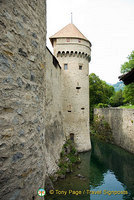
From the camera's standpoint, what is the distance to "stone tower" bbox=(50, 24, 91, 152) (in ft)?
45.9

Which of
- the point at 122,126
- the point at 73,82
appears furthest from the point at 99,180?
the point at 122,126

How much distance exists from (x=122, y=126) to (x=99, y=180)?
344 inches

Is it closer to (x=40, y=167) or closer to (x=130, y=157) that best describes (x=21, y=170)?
(x=40, y=167)

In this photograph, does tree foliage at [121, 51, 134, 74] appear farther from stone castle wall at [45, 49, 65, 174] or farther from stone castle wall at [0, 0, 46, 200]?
stone castle wall at [0, 0, 46, 200]

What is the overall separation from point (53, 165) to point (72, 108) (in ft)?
22.2

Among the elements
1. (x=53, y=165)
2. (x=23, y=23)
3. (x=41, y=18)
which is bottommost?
(x=53, y=165)

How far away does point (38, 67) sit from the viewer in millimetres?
2762

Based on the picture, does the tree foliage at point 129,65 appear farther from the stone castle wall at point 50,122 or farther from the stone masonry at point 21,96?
the stone masonry at point 21,96

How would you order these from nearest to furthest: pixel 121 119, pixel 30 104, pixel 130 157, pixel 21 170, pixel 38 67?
pixel 21 170 → pixel 30 104 → pixel 38 67 → pixel 130 157 → pixel 121 119

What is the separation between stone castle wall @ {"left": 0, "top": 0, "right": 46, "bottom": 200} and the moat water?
4.98 m

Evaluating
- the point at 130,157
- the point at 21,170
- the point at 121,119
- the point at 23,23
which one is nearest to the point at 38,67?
the point at 23,23

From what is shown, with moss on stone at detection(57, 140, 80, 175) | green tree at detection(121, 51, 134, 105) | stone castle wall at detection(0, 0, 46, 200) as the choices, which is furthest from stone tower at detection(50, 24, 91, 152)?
stone castle wall at detection(0, 0, 46, 200)

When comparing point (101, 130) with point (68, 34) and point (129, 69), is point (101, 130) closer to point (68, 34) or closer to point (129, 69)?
point (129, 69)

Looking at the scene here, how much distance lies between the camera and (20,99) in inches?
86.4
